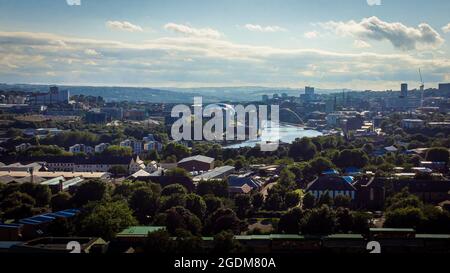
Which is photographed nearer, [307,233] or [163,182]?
[307,233]

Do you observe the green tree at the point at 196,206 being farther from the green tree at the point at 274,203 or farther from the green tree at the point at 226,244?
the green tree at the point at 226,244

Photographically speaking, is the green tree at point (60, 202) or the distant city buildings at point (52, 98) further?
the distant city buildings at point (52, 98)

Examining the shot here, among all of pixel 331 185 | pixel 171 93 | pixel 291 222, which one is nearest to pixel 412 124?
pixel 331 185

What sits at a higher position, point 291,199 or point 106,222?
point 106,222

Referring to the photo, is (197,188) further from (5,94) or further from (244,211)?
(5,94)

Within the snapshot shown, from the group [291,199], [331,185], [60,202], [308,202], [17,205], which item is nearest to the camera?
[17,205]

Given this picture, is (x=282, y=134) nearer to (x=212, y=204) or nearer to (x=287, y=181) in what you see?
(x=287, y=181)

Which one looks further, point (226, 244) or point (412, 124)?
point (412, 124)

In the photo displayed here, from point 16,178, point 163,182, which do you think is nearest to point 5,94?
point 16,178

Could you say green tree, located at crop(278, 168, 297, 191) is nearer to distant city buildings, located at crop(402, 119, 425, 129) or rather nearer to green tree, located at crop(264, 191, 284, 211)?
green tree, located at crop(264, 191, 284, 211)

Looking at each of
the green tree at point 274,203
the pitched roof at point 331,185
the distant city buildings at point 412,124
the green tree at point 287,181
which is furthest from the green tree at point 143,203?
the distant city buildings at point 412,124

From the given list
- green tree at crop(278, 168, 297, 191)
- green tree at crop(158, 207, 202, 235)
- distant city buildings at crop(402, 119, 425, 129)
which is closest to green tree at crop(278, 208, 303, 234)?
green tree at crop(158, 207, 202, 235)
